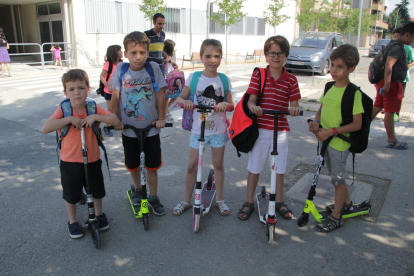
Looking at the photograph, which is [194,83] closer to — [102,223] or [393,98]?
[102,223]

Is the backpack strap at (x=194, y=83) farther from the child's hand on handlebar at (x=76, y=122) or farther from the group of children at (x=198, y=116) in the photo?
the child's hand on handlebar at (x=76, y=122)

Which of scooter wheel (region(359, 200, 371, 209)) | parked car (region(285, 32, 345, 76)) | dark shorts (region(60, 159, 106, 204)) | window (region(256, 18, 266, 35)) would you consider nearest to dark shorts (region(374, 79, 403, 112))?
scooter wheel (region(359, 200, 371, 209))

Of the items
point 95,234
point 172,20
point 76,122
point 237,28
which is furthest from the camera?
point 237,28

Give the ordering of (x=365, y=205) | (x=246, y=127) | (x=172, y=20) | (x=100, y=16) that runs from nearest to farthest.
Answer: (x=246, y=127) < (x=365, y=205) < (x=100, y=16) < (x=172, y=20)

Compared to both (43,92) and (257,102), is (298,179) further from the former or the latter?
(43,92)

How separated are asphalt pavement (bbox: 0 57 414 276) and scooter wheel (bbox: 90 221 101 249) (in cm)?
6

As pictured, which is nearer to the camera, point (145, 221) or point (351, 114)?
point (351, 114)

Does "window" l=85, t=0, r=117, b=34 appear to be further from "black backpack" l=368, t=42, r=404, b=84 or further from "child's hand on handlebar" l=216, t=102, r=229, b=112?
"child's hand on handlebar" l=216, t=102, r=229, b=112

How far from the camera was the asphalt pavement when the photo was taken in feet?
9.14

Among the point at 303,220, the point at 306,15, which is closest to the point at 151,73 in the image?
the point at 303,220

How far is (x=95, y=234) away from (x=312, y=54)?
14.2 metres

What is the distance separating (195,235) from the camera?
3.25m

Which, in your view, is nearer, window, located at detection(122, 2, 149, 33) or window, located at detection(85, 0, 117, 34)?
window, located at detection(85, 0, 117, 34)

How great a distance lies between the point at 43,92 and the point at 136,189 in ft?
25.5
